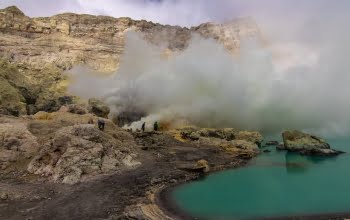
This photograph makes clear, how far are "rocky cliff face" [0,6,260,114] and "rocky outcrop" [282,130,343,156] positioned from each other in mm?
82498

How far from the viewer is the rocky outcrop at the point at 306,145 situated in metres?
68.0

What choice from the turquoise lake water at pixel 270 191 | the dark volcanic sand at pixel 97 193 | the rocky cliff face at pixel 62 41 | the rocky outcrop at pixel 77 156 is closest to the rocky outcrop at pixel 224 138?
the turquoise lake water at pixel 270 191

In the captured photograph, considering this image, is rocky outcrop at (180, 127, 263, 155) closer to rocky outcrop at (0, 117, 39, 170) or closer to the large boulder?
the large boulder

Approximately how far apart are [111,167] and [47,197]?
11.2 meters

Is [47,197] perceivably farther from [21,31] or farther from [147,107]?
[21,31]

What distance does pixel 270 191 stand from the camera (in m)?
43.7

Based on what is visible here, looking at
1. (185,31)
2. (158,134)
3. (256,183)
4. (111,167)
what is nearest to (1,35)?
(185,31)

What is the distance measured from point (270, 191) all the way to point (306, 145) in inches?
1171

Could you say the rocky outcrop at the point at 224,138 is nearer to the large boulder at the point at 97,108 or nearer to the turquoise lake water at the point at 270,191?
the turquoise lake water at the point at 270,191

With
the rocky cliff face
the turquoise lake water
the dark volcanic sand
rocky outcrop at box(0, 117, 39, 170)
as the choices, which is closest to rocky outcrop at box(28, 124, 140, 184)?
the dark volcanic sand

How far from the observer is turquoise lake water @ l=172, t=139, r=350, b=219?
35.7 meters

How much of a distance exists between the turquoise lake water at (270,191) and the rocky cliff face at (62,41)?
92.6m

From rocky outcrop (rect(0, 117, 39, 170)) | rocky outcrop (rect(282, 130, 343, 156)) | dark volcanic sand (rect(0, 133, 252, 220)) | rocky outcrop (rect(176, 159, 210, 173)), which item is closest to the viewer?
dark volcanic sand (rect(0, 133, 252, 220))

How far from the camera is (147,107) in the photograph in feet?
358
